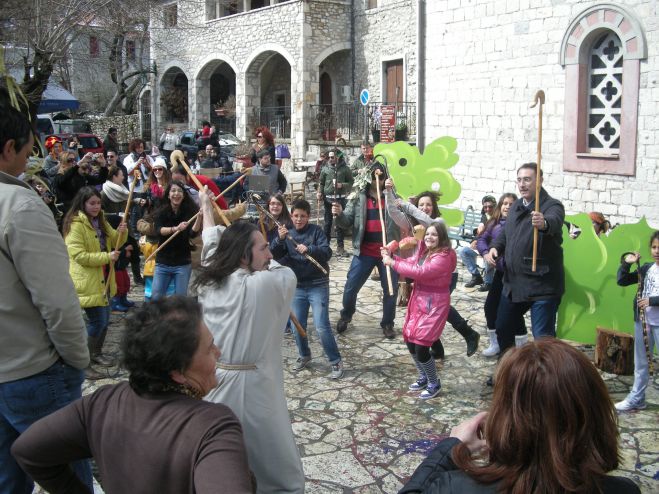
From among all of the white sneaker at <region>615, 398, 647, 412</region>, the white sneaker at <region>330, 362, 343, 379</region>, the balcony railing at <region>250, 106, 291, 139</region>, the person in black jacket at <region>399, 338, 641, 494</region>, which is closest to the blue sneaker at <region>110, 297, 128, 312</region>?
the white sneaker at <region>330, 362, 343, 379</region>

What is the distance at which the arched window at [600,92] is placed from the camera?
9.48m

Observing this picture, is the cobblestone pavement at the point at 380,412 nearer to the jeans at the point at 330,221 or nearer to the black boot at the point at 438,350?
the black boot at the point at 438,350

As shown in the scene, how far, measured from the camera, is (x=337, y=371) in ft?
21.1

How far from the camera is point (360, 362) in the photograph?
22.6 ft

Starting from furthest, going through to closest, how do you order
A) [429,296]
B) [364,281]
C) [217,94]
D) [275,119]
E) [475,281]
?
[217,94]
[275,119]
[475,281]
[364,281]
[429,296]

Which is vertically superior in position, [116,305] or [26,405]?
[26,405]

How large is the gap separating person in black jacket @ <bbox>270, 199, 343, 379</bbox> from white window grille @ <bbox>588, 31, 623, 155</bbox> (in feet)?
18.2

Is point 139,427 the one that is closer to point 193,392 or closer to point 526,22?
point 193,392

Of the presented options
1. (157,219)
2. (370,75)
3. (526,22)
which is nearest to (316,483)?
(157,219)

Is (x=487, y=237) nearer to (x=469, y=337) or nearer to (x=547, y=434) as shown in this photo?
(x=469, y=337)

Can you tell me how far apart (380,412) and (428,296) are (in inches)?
40.0

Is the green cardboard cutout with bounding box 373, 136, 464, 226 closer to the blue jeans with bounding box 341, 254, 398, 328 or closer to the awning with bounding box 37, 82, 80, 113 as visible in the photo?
the blue jeans with bounding box 341, 254, 398, 328

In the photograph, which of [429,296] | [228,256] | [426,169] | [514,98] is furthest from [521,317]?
[514,98]

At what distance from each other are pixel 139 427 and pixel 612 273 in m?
5.94
